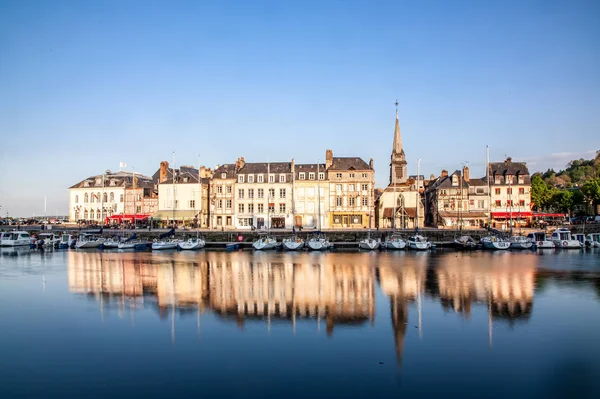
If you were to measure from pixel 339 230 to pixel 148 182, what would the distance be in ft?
114

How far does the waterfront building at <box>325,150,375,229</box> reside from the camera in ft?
216

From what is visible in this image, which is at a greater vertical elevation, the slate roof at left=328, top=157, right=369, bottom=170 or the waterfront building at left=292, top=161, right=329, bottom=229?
the slate roof at left=328, top=157, right=369, bottom=170

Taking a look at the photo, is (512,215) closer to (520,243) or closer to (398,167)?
(520,243)

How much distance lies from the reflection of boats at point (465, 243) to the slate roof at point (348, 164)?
1514 centimetres

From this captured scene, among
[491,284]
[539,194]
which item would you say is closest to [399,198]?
[539,194]

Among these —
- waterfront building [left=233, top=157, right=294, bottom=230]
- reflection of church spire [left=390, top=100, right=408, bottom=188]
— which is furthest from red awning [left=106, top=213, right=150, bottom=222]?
reflection of church spire [left=390, top=100, right=408, bottom=188]

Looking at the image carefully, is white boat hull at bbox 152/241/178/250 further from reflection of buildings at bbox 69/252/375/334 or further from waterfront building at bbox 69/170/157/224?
waterfront building at bbox 69/170/157/224

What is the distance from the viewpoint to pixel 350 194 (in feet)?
217

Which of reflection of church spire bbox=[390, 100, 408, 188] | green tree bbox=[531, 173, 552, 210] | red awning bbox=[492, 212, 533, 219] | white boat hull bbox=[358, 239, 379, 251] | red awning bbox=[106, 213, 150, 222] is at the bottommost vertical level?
white boat hull bbox=[358, 239, 379, 251]

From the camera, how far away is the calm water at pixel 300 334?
13391 mm

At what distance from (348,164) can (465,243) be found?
18494mm

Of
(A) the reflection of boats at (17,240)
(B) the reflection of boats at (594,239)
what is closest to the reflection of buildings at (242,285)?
(A) the reflection of boats at (17,240)

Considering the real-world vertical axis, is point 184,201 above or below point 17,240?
above

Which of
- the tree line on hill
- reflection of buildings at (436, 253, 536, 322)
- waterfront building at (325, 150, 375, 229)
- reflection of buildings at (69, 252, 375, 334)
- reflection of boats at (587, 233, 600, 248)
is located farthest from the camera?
the tree line on hill
